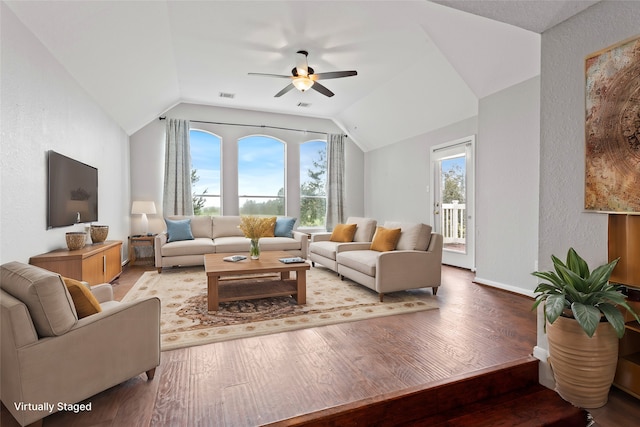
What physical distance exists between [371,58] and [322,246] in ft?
9.14

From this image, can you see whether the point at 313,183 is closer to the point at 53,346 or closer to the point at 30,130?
the point at 30,130

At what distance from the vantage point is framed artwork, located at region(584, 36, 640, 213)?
1650mm

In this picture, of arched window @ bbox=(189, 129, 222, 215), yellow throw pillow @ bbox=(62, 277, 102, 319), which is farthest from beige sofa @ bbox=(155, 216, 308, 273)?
yellow throw pillow @ bbox=(62, 277, 102, 319)

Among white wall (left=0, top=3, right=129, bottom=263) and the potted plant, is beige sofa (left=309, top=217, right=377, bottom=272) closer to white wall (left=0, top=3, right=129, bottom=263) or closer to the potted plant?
the potted plant

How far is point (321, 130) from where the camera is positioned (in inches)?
287

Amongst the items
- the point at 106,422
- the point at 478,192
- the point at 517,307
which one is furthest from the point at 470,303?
the point at 106,422

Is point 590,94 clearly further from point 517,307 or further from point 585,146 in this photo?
point 517,307

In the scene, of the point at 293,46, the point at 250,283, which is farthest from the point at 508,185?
the point at 250,283

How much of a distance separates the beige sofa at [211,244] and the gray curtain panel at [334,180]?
5.52ft

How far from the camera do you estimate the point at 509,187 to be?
384 cm

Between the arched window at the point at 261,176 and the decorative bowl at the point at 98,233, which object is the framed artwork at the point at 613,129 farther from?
the arched window at the point at 261,176

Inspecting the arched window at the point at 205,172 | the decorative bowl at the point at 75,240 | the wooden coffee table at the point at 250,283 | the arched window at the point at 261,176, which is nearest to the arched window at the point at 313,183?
the arched window at the point at 261,176

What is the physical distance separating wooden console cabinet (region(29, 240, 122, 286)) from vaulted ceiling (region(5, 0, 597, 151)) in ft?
6.11

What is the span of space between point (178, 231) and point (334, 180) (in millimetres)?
3546
